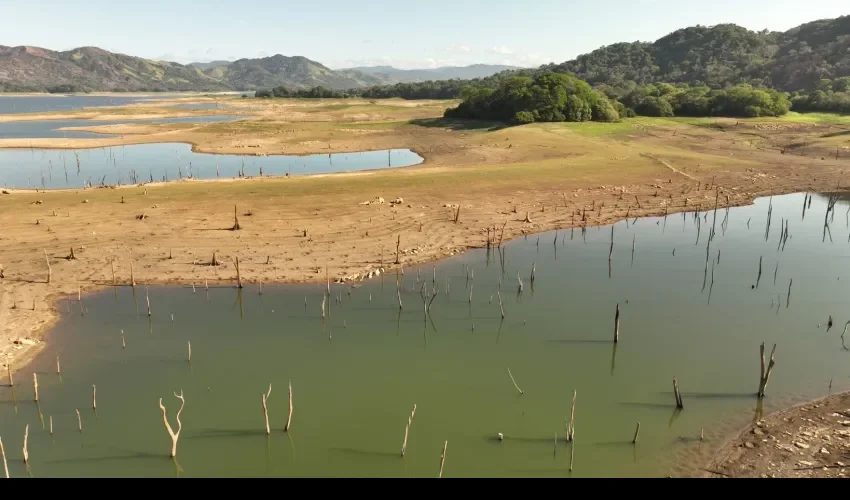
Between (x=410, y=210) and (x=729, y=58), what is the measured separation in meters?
130

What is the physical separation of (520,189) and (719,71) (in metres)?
105

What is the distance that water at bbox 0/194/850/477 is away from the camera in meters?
12.6

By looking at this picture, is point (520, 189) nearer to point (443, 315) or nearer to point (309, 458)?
point (443, 315)

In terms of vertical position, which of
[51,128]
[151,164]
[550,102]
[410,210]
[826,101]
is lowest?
[410,210]

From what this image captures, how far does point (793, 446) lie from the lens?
1241 cm

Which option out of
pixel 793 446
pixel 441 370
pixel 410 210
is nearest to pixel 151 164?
pixel 410 210

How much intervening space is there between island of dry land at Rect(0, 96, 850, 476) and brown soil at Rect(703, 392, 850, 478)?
0.13ft

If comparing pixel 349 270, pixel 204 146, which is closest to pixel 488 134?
pixel 204 146

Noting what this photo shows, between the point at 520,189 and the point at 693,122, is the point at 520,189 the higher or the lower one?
the lower one

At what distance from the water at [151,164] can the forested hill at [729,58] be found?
81.3 meters

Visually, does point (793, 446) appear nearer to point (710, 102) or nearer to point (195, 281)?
point (195, 281)

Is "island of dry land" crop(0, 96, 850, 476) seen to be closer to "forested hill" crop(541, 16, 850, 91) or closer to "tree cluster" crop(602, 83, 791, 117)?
"tree cluster" crop(602, 83, 791, 117)

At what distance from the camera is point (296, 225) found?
96.1ft

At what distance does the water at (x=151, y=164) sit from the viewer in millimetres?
45156
